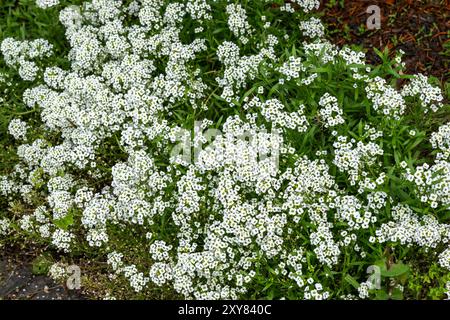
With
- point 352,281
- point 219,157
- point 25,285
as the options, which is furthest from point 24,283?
point 352,281

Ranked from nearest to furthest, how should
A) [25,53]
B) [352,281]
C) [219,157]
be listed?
1. [352,281]
2. [219,157]
3. [25,53]

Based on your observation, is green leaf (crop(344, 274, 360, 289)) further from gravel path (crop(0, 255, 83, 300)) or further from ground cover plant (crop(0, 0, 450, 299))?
gravel path (crop(0, 255, 83, 300))

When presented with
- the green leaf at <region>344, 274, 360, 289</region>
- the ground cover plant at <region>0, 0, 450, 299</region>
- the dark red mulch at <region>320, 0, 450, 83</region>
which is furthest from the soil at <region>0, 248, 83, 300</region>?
the dark red mulch at <region>320, 0, 450, 83</region>

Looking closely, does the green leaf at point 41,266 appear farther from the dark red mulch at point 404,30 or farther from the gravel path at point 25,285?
the dark red mulch at point 404,30

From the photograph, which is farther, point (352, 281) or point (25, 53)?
point (25, 53)

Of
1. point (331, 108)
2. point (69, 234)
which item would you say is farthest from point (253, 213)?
point (69, 234)

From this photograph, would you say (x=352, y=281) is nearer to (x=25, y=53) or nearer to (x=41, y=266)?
(x=41, y=266)
